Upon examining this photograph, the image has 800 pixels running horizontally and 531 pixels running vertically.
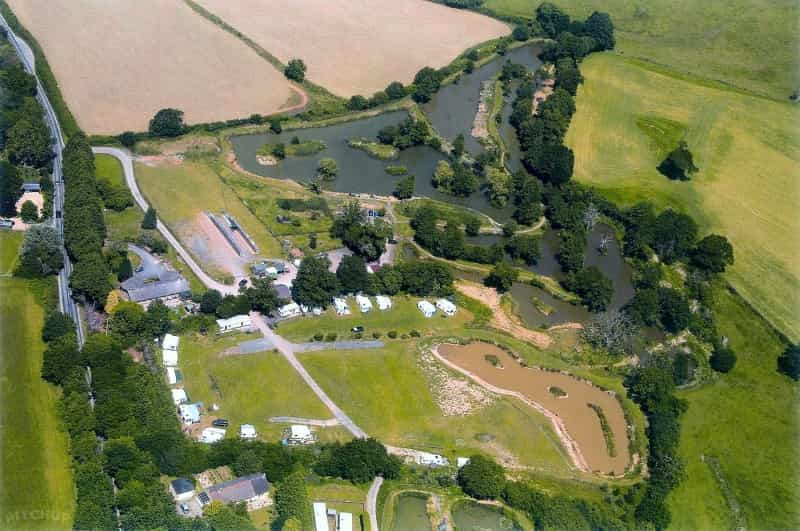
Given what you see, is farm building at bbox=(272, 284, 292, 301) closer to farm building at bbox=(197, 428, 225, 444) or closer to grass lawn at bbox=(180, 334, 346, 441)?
grass lawn at bbox=(180, 334, 346, 441)

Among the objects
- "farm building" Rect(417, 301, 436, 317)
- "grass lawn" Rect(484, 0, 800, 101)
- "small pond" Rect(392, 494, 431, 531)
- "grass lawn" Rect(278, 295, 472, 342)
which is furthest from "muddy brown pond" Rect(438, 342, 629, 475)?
"grass lawn" Rect(484, 0, 800, 101)

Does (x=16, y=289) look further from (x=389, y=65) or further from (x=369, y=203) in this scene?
(x=389, y=65)

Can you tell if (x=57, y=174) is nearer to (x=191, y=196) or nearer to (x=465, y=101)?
(x=191, y=196)

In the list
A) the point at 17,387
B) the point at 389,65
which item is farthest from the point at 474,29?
the point at 17,387

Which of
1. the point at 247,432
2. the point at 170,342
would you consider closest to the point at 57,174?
the point at 170,342

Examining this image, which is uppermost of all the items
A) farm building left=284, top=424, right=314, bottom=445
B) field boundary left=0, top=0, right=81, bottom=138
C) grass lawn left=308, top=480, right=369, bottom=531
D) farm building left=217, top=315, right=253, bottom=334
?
field boundary left=0, top=0, right=81, bottom=138

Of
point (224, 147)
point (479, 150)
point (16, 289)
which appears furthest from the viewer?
point (479, 150)
